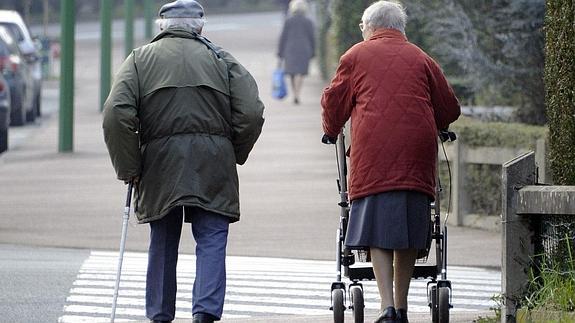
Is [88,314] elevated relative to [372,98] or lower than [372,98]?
lower

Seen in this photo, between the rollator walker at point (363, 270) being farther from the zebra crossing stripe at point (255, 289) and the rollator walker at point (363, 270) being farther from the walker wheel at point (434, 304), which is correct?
the zebra crossing stripe at point (255, 289)

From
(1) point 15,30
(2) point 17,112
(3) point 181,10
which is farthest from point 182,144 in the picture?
(1) point 15,30

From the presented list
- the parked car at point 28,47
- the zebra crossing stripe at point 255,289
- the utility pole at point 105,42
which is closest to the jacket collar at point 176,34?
the zebra crossing stripe at point 255,289

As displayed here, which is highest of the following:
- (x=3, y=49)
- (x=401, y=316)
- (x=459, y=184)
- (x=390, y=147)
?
(x=3, y=49)

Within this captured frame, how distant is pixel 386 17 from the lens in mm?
7918

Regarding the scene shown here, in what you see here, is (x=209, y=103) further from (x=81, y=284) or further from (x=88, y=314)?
(x=81, y=284)

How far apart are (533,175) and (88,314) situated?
3.08 metres

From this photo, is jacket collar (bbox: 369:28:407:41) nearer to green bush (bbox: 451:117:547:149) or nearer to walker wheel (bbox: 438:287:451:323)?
walker wheel (bbox: 438:287:451:323)

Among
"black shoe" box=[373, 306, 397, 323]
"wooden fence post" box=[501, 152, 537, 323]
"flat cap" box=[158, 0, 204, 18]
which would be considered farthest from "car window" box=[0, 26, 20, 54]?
"wooden fence post" box=[501, 152, 537, 323]

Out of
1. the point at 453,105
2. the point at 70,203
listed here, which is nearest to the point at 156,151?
the point at 453,105

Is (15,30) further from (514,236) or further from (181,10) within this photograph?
(514,236)

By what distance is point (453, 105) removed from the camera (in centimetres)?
789

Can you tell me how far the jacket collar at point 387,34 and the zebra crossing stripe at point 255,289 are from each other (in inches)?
83.8

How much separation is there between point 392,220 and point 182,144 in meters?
1.13
